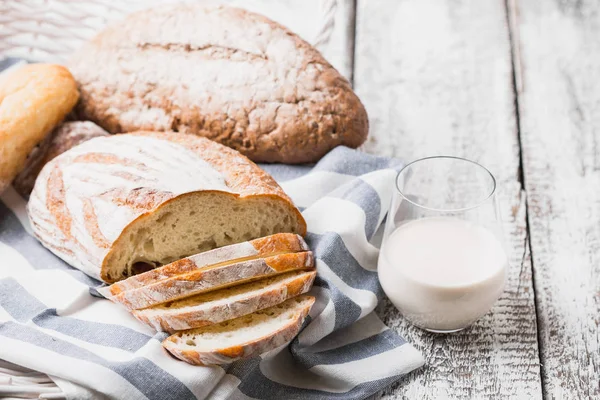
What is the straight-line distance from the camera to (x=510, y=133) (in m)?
2.62

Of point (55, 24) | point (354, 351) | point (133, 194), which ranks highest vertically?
point (55, 24)

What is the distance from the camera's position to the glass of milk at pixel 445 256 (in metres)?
1.78

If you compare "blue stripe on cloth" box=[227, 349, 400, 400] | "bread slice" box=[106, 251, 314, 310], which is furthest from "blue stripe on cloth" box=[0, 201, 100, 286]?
"blue stripe on cloth" box=[227, 349, 400, 400]

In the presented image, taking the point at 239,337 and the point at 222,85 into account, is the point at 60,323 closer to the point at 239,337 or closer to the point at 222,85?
the point at 239,337

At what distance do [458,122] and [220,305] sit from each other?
4.33ft

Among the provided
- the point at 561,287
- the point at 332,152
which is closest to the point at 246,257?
the point at 332,152

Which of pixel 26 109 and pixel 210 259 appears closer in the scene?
pixel 210 259

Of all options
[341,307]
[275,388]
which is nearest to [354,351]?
[341,307]

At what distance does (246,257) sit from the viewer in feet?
5.85

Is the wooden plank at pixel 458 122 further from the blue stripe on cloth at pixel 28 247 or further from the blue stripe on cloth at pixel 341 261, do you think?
the blue stripe on cloth at pixel 28 247

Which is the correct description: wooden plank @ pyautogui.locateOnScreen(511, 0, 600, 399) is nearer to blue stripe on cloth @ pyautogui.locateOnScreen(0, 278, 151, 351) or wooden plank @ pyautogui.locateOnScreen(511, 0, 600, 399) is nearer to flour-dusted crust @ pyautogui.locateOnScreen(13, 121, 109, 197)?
blue stripe on cloth @ pyautogui.locateOnScreen(0, 278, 151, 351)

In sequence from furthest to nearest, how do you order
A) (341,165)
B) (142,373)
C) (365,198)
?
(341,165) < (365,198) < (142,373)

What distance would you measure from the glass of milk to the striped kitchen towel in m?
0.11

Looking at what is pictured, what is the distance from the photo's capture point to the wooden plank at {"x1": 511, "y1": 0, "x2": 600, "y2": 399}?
1885 millimetres
